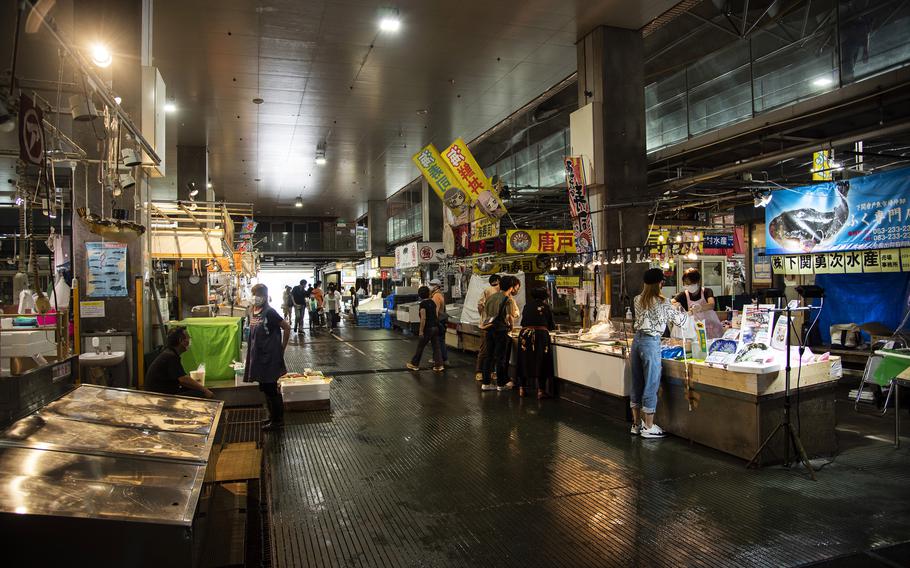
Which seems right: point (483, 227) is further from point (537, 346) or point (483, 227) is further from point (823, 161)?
point (823, 161)

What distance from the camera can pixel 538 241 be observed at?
10672mm

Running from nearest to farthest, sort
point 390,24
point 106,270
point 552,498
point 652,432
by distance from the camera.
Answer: point 552,498 < point 652,432 < point 106,270 < point 390,24

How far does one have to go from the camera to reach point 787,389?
4641 mm

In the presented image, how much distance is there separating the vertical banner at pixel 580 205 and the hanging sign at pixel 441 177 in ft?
7.31

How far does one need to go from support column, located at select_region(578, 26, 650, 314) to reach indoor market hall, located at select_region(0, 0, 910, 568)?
0.05 metres

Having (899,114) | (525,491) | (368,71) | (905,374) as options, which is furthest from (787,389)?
(368,71)

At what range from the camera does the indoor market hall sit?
340 cm

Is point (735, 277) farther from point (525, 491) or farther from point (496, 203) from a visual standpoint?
point (525, 491)

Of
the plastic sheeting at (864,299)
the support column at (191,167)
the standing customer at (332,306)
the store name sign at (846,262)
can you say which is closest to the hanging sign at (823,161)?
the store name sign at (846,262)

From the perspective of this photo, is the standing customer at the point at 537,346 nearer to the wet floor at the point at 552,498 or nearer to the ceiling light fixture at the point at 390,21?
the wet floor at the point at 552,498

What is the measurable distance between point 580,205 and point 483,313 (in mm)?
2376

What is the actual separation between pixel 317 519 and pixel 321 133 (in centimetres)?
1219

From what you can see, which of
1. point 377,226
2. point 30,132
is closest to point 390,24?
point 30,132

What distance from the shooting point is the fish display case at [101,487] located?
76.2 inches
